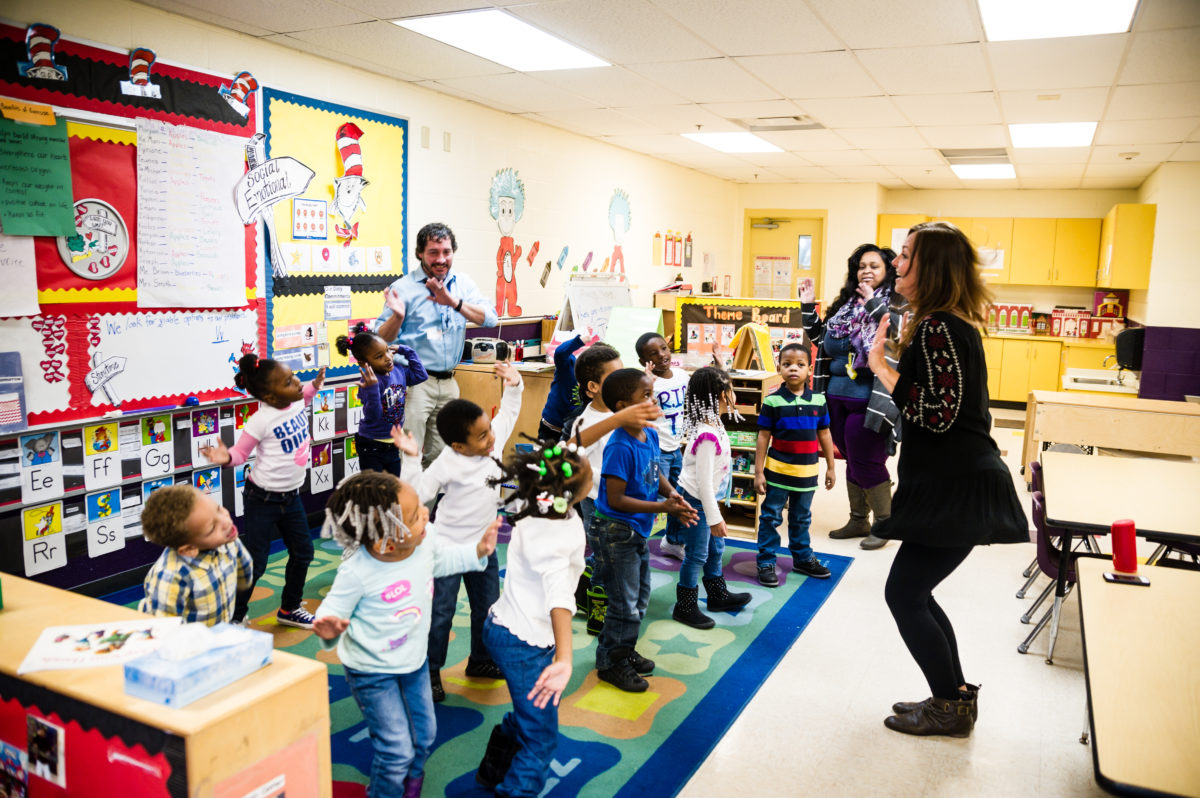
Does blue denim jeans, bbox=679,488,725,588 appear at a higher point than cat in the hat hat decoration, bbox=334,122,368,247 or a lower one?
lower

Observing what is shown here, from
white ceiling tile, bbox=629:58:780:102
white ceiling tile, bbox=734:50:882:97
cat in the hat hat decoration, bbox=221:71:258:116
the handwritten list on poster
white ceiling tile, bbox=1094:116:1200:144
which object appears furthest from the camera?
white ceiling tile, bbox=1094:116:1200:144

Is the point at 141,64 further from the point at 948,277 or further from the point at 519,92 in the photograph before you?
the point at 948,277

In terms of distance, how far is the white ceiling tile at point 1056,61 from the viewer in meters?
4.18

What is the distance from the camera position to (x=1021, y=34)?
4059 millimetres

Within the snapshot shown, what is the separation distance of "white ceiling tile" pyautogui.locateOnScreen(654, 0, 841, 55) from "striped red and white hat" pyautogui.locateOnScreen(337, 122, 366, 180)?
213cm

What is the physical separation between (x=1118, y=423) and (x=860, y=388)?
1.91 metres

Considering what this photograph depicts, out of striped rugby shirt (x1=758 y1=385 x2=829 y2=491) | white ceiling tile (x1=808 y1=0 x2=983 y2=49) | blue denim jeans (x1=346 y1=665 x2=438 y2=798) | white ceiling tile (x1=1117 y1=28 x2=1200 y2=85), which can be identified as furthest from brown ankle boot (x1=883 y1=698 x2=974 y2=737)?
white ceiling tile (x1=1117 y1=28 x2=1200 y2=85)

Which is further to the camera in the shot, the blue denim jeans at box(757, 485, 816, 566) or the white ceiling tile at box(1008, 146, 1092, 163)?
the white ceiling tile at box(1008, 146, 1092, 163)

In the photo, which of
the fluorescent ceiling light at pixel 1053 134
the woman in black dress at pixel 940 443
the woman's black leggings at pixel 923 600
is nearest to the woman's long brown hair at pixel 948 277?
the woman in black dress at pixel 940 443

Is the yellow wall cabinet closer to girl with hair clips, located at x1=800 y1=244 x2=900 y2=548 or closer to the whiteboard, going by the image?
girl with hair clips, located at x1=800 y1=244 x2=900 y2=548

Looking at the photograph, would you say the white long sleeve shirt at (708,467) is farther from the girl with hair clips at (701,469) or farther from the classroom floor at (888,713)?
the classroom floor at (888,713)

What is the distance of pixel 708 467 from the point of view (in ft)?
12.0

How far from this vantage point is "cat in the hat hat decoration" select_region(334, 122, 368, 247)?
5.04 metres

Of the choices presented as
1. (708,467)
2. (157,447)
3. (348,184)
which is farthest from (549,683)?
(348,184)
